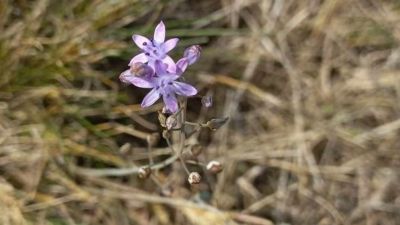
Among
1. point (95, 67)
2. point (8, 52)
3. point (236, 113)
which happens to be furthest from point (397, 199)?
point (8, 52)

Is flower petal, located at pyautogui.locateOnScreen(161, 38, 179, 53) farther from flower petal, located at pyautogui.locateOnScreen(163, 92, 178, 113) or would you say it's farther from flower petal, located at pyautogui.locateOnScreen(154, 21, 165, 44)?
flower petal, located at pyautogui.locateOnScreen(163, 92, 178, 113)

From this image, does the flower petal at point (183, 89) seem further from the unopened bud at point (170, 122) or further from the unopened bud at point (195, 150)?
the unopened bud at point (195, 150)

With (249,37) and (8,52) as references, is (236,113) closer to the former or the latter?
(249,37)

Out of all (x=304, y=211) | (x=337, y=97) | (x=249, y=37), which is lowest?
(x=304, y=211)

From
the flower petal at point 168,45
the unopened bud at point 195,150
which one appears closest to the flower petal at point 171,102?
the flower petal at point 168,45

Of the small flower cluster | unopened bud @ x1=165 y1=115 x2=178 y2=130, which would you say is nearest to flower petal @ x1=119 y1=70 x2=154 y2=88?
the small flower cluster

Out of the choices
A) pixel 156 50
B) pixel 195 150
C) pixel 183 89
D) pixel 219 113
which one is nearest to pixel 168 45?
pixel 156 50
